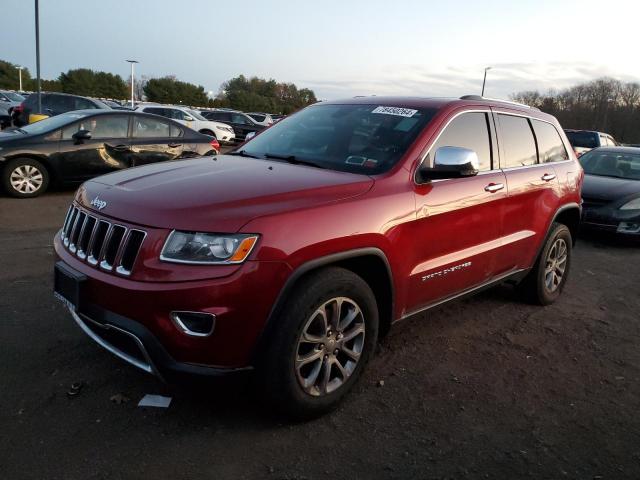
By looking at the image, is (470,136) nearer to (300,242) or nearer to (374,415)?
(300,242)

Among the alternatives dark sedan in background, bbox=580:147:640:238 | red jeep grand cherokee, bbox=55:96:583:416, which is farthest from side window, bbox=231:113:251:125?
red jeep grand cherokee, bbox=55:96:583:416

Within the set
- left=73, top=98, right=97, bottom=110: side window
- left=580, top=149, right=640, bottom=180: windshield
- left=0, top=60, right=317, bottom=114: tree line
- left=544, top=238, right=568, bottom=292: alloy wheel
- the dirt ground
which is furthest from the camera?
left=0, top=60, right=317, bottom=114: tree line

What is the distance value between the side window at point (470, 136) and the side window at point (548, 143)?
1.00 m

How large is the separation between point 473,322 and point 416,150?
191 centimetres

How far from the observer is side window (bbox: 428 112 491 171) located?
3680mm

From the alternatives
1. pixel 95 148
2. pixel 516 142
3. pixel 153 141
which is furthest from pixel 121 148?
pixel 516 142

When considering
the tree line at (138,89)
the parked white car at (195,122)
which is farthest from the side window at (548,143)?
the tree line at (138,89)

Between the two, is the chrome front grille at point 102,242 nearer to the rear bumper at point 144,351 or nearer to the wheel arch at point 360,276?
the rear bumper at point 144,351

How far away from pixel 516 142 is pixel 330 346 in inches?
103

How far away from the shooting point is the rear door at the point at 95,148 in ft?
29.1

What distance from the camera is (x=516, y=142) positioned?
14.8 ft

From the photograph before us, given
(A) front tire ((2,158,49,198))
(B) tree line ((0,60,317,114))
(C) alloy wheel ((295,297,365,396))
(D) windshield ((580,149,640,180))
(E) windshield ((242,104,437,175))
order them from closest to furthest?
1. (C) alloy wheel ((295,297,365,396))
2. (E) windshield ((242,104,437,175))
3. (A) front tire ((2,158,49,198))
4. (D) windshield ((580,149,640,180))
5. (B) tree line ((0,60,317,114))

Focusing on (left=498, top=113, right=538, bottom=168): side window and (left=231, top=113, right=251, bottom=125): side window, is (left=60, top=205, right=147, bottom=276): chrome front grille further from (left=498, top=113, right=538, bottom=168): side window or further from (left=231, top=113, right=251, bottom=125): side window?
(left=231, top=113, right=251, bottom=125): side window

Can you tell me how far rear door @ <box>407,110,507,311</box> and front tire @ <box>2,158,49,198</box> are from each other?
24.0 feet
